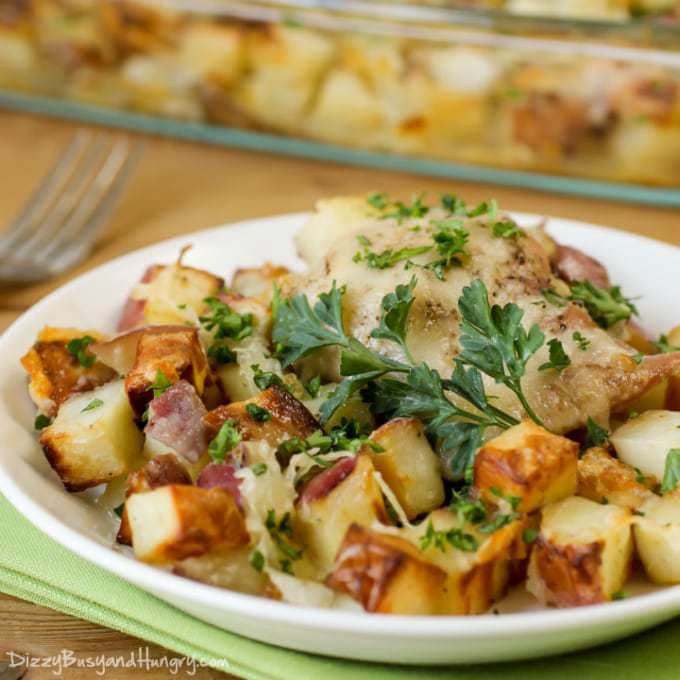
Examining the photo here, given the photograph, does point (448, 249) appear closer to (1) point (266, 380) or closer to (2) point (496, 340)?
(2) point (496, 340)

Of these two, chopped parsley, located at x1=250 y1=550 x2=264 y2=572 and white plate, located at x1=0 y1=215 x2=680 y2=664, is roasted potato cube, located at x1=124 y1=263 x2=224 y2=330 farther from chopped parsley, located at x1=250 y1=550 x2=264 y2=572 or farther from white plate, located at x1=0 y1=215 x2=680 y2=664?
chopped parsley, located at x1=250 y1=550 x2=264 y2=572

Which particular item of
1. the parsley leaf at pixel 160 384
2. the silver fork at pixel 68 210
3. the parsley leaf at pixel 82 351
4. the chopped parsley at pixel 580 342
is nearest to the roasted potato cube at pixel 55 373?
the parsley leaf at pixel 82 351

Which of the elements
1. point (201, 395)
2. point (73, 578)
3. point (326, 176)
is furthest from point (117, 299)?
point (326, 176)

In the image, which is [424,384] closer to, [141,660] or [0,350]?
[141,660]

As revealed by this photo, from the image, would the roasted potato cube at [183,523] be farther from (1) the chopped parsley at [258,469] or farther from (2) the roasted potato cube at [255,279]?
(2) the roasted potato cube at [255,279]

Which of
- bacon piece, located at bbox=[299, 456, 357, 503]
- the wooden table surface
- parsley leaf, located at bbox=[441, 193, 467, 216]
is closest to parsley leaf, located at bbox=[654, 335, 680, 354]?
parsley leaf, located at bbox=[441, 193, 467, 216]

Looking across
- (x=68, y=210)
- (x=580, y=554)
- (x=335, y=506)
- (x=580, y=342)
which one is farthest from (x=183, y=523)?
(x=68, y=210)
